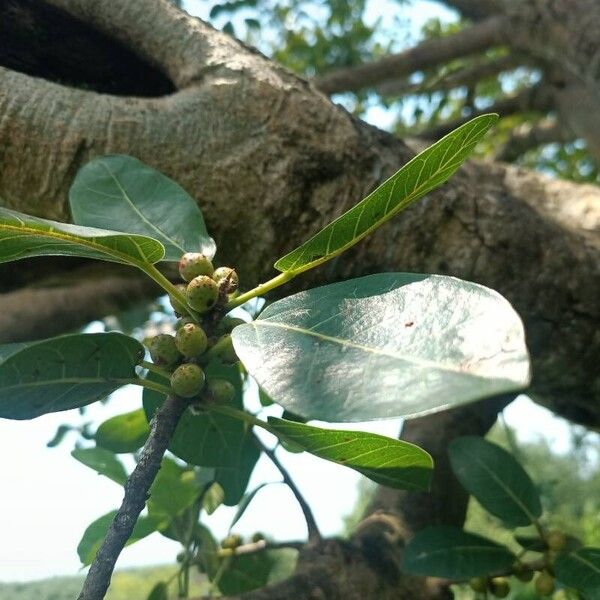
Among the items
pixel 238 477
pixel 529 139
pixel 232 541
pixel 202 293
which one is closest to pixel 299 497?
pixel 238 477

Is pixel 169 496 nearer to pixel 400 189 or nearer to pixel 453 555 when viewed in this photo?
pixel 453 555

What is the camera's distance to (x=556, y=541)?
38.7 inches

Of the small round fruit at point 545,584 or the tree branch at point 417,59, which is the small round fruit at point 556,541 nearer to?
the small round fruit at point 545,584

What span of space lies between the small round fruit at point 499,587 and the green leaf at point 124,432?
1.69 feet

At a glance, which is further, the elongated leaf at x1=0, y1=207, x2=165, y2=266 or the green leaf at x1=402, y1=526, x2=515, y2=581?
the green leaf at x1=402, y1=526, x2=515, y2=581

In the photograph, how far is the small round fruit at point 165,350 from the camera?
565 millimetres

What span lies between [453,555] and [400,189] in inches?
21.6

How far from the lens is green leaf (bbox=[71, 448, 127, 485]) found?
1.01m

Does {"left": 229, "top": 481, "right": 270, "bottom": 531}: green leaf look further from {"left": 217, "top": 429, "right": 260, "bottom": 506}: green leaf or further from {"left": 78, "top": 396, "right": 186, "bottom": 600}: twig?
{"left": 78, "top": 396, "right": 186, "bottom": 600}: twig

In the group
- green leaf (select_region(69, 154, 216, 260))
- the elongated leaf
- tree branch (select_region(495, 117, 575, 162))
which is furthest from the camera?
tree branch (select_region(495, 117, 575, 162))

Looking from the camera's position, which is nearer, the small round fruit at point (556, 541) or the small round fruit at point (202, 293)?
the small round fruit at point (202, 293)

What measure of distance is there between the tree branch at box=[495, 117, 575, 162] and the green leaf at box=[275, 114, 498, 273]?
1.94m

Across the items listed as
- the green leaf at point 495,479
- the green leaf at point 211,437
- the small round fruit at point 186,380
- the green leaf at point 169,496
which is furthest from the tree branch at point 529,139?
the small round fruit at point 186,380

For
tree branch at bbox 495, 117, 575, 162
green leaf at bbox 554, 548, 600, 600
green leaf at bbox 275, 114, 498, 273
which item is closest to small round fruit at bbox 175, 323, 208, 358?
green leaf at bbox 275, 114, 498, 273
